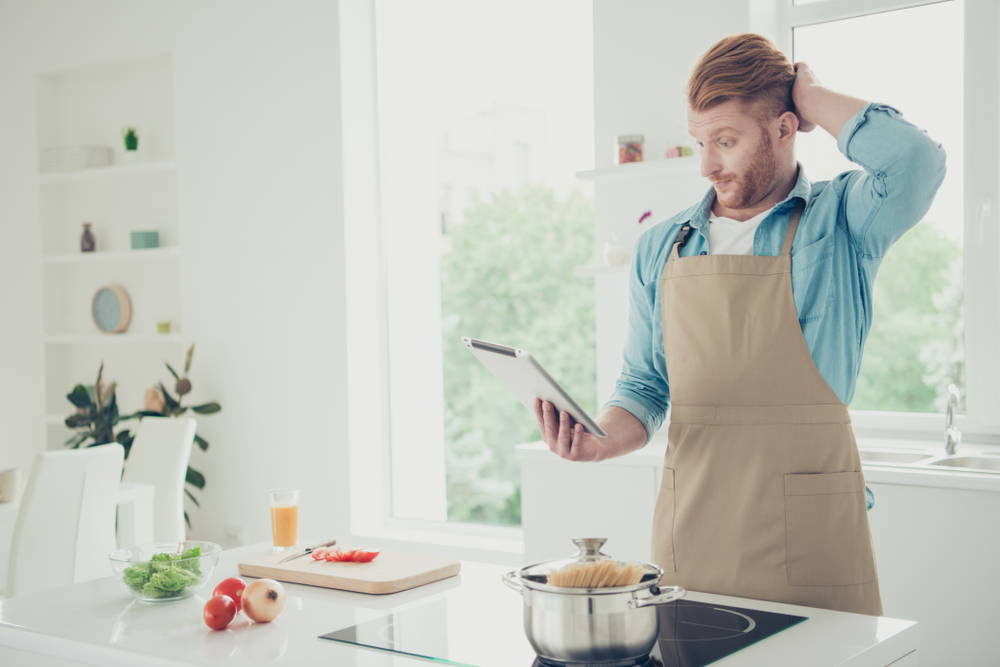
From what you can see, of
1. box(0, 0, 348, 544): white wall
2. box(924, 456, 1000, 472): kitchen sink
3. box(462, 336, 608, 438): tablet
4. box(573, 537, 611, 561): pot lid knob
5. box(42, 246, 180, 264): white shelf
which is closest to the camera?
box(573, 537, 611, 561): pot lid knob

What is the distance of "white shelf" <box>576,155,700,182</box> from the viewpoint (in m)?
3.55

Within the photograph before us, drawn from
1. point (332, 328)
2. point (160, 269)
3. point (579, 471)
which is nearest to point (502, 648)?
point (579, 471)

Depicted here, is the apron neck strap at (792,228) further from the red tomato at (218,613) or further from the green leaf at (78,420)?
the green leaf at (78,420)

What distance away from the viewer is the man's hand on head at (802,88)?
1.87 meters

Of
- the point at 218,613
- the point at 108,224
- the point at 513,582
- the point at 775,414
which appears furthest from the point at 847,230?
the point at 108,224

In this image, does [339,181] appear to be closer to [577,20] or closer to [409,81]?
[409,81]

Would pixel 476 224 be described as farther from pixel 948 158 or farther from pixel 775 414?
pixel 775 414

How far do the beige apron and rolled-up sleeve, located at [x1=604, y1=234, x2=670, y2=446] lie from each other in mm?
129

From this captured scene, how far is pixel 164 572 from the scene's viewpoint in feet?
5.58

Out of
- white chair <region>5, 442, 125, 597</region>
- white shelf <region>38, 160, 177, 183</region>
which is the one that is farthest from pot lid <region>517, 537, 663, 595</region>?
white shelf <region>38, 160, 177, 183</region>

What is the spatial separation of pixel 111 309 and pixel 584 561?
467 cm

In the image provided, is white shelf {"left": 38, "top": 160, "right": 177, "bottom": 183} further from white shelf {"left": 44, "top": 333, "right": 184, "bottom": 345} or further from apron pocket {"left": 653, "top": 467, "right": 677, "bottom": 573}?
apron pocket {"left": 653, "top": 467, "right": 677, "bottom": 573}

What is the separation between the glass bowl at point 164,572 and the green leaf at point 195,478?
3.21 m

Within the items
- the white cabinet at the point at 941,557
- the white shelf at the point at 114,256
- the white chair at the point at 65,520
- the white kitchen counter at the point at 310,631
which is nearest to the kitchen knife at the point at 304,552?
the white kitchen counter at the point at 310,631
